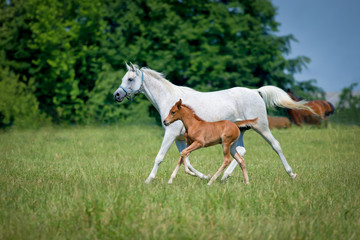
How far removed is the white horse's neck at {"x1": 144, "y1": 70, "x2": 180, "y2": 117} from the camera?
23.6 ft

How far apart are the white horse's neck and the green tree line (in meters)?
15.8

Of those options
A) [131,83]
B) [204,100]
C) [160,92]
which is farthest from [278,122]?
[131,83]

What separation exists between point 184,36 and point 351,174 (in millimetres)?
18074

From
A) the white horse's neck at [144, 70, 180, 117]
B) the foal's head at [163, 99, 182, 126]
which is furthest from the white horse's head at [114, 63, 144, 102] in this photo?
the foal's head at [163, 99, 182, 126]

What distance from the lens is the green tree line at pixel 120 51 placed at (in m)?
23.6

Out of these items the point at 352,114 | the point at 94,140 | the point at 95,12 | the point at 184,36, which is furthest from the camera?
the point at 95,12

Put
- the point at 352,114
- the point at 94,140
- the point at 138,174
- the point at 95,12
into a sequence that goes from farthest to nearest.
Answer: the point at 95,12, the point at 352,114, the point at 94,140, the point at 138,174

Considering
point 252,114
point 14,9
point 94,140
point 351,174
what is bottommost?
point 94,140

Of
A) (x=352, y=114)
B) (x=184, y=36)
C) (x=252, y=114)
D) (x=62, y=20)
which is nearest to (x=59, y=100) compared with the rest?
(x=62, y=20)

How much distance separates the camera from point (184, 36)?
23891 mm

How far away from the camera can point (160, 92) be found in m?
7.30

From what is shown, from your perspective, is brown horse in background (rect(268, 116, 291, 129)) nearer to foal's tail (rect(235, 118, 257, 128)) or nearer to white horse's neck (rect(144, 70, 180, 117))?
white horse's neck (rect(144, 70, 180, 117))

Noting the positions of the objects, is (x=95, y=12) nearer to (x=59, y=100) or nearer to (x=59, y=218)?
(x=59, y=100)

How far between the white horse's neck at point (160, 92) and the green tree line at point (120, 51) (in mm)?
15782
